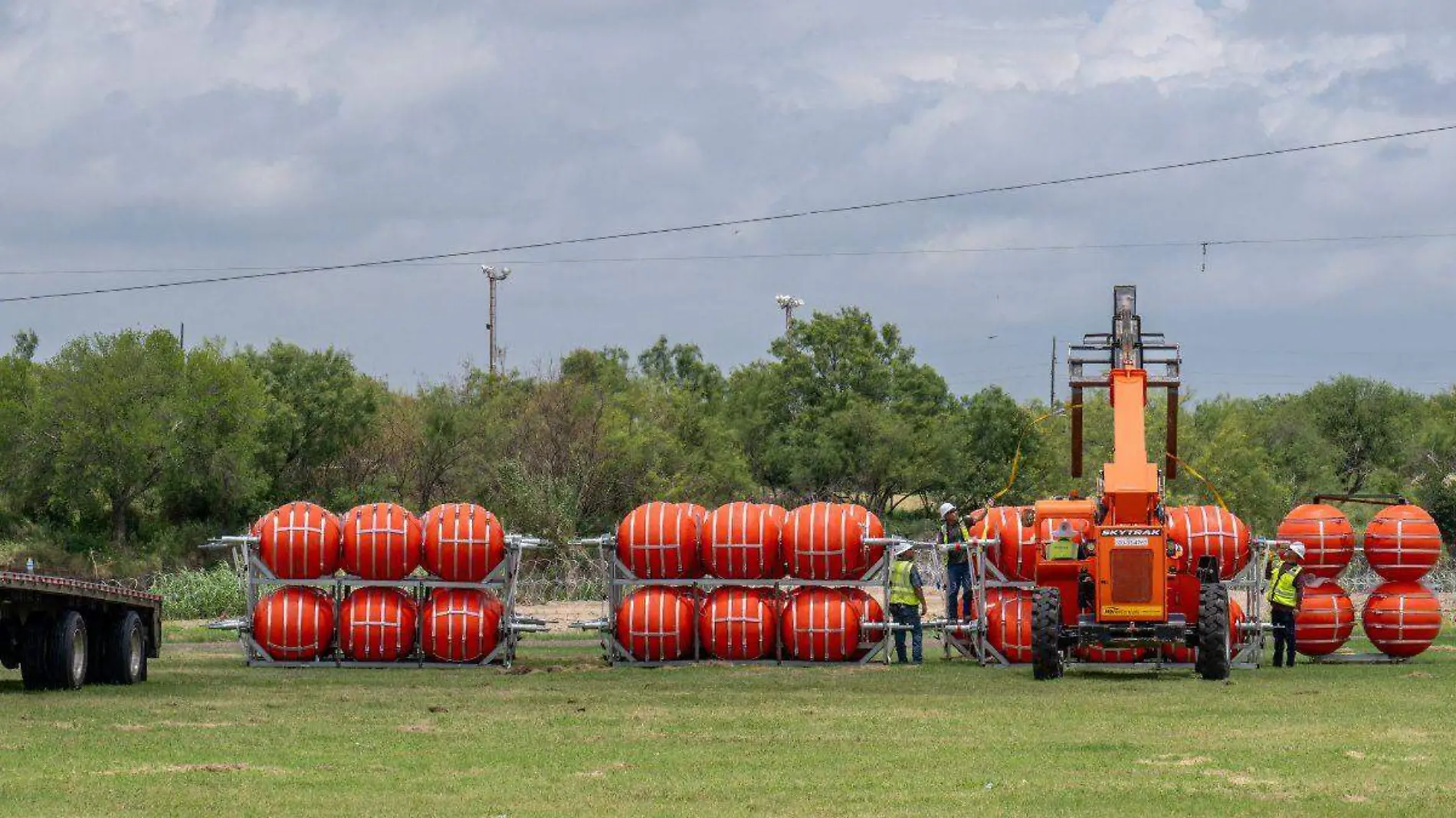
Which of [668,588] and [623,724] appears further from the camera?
[668,588]

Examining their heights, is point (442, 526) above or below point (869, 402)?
below

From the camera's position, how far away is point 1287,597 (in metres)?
26.8

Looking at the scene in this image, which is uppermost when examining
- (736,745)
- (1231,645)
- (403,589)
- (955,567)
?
(955,567)

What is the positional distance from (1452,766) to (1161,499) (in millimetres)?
9406

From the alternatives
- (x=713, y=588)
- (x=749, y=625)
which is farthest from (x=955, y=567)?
(x=713, y=588)

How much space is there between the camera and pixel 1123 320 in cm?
2495

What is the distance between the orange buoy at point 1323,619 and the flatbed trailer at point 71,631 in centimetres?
1508

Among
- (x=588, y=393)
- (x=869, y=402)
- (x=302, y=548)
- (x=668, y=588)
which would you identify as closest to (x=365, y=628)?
(x=302, y=548)

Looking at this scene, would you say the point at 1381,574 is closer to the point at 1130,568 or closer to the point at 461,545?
the point at 1130,568

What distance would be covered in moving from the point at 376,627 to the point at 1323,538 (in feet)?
41.5

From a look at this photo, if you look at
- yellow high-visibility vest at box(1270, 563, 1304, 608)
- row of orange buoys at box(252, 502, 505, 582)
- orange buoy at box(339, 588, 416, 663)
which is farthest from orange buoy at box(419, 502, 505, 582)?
yellow high-visibility vest at box(1270, 563, 1304, 608)

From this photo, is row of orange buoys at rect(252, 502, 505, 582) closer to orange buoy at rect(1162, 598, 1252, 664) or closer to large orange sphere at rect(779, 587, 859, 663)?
large orange sphere at rect(779, 587, 859, 663)

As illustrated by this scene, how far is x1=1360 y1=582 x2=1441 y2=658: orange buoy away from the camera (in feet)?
89.4

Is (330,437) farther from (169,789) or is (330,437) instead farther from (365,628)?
(169,789)
